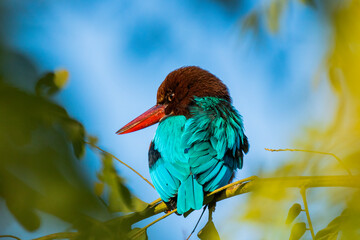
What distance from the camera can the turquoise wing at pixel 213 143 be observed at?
2.83 meters

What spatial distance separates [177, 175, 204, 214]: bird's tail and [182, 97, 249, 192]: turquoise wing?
0.05 metres

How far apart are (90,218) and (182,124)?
2.46m

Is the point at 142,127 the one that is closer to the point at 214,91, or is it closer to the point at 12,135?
the point at 214,91

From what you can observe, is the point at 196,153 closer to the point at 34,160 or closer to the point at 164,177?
the point at 164,177

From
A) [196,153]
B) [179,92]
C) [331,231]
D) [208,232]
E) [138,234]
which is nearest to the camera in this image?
[331,231]

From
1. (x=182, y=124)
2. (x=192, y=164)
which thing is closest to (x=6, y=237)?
(x=192, y=164)

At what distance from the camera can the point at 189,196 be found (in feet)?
8.60

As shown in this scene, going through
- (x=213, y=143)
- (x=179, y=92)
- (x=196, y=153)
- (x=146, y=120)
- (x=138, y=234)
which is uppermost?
(x=179, y=92)

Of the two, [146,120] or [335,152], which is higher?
[146,120]

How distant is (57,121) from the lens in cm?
88

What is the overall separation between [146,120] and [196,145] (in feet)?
4.86

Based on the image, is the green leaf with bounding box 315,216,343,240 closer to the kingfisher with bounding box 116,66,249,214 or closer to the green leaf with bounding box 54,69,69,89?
the green leaf with bounding box 54,69,69,89

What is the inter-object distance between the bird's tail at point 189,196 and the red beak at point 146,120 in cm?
168

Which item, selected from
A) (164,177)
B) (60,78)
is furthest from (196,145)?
(60,78)
